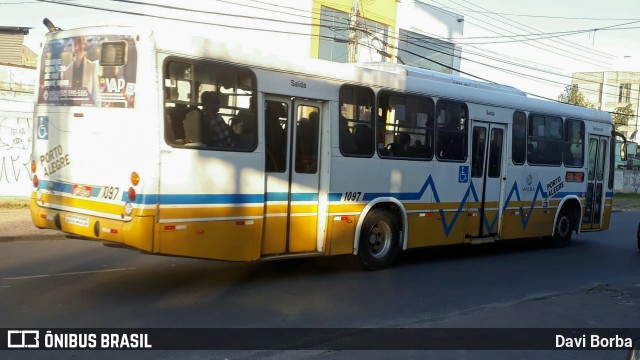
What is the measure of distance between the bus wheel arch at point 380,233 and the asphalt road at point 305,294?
25cm

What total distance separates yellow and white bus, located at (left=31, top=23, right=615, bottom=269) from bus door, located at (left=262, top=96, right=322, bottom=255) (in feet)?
0.07

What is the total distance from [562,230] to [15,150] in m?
14.1

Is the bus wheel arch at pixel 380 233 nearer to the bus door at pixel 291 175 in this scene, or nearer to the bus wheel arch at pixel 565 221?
the bus door at pixel 291 175

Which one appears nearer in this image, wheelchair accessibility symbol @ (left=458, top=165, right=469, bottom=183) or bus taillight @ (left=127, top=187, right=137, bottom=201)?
bus taillight @ (left=127, top=187, right=137, bottom=201)

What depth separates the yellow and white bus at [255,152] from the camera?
7.94 meters

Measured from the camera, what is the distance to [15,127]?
59.0 ft

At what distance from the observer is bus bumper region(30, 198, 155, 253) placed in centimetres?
773

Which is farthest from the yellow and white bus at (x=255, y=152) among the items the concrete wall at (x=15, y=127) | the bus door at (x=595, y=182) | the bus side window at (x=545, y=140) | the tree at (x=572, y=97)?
the tree at (x=572, y=97)

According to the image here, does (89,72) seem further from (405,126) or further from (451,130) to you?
(451,130)

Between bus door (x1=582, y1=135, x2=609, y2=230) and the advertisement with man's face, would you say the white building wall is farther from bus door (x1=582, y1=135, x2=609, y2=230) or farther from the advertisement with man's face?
the advertisement with man's face

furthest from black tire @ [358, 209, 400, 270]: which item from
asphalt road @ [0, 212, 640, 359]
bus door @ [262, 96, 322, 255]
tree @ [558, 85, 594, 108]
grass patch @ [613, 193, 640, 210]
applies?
tree @ [558, 85, 594, 108]

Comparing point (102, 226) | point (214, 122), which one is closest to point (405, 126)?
point (214, 122)

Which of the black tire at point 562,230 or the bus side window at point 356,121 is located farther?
the black tire at point 562,230

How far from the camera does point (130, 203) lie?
7840 millimetres
